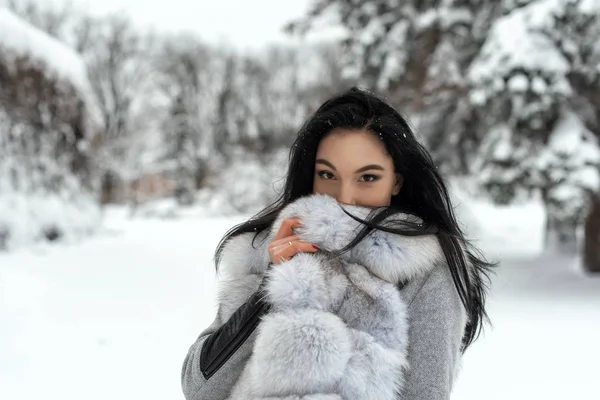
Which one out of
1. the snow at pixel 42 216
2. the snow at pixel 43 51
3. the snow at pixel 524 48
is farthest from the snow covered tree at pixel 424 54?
the snow at pixel 42 216

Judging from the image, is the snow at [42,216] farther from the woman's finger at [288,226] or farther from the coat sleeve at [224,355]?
the woman's finger at [288,226]

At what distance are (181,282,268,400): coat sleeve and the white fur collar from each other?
0.21 m

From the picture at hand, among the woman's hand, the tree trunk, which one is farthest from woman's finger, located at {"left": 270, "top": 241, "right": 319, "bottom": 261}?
the tree trunk

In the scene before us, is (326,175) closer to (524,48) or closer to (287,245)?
(287,245)

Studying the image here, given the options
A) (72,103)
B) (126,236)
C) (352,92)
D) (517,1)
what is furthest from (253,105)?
(352,92)

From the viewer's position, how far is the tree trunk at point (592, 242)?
761cm

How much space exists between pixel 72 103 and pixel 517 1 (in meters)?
7.13

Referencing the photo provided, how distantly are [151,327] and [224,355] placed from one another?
4534 mm

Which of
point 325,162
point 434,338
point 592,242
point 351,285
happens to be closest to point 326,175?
point 325,162

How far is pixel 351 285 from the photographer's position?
4.25 ft

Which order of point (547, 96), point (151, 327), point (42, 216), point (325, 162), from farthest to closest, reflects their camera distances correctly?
1. point (42, 216)
2. point (547, 96)
3. point (151, 327)
4. point (325, 162)

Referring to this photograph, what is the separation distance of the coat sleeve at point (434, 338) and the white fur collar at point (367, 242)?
0.05m

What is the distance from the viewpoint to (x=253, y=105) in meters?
38.2

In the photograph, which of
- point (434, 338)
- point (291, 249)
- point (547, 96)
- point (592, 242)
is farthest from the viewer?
point (592, 242)
